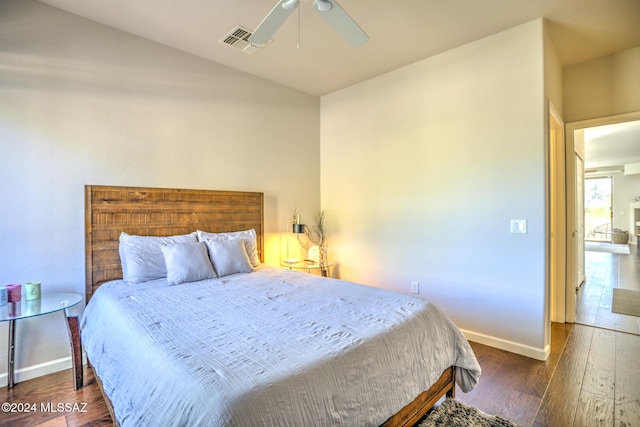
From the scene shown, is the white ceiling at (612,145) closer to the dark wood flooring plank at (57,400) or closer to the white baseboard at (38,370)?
the dark wood flooring plank at (57,400)

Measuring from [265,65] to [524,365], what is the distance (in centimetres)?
375

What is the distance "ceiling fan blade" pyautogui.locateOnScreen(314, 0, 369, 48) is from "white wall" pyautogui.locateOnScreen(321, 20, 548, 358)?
1530mm

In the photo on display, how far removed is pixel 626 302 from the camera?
13.1 ft

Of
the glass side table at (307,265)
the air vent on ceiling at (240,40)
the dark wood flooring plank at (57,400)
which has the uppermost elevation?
the air vent on ceiling at (240,40)

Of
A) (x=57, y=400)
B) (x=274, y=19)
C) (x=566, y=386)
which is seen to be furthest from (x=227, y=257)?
(x=566, y=386)

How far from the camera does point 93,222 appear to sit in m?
2.52

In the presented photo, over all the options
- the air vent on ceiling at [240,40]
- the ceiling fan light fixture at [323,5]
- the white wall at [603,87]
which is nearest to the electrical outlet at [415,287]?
the white wall at [603,87]

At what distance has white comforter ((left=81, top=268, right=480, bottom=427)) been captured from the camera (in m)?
1.05

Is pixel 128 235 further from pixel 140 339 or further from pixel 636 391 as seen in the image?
pixel 636 391

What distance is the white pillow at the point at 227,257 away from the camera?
274cm

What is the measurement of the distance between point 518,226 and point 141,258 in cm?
321

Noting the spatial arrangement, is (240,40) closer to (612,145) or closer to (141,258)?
(141,258)

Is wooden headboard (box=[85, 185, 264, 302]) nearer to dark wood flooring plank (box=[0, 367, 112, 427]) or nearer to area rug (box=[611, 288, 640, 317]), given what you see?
dark wood flooring plank (box=[0, 367, 112, 427])

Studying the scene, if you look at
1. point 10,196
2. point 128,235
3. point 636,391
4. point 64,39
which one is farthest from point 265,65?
point 636,391
